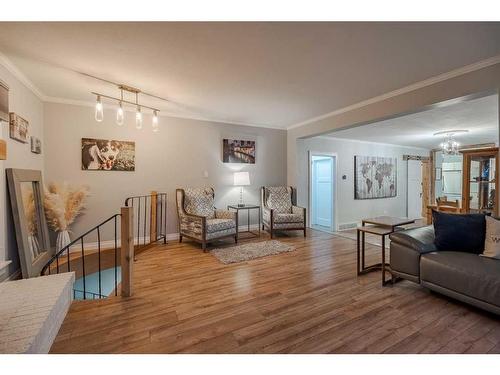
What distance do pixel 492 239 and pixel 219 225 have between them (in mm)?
3221

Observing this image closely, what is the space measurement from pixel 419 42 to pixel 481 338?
2.30m

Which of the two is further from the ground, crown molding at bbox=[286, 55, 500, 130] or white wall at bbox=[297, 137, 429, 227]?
crown molding at bbox=[286, 55, 500, 130]

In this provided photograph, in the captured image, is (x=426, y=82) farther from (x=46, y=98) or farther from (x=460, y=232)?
(x=46, y=98)

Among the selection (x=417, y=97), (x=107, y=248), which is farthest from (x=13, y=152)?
(x=417, y=97)

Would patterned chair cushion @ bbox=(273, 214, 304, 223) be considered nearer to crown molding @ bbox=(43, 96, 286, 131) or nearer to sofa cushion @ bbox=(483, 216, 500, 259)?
crown molding @ bbox=(43, 96, 286, 131)

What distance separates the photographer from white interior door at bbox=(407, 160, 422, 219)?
7227 millimetres

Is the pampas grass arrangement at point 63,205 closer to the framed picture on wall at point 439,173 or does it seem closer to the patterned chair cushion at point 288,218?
the patterned chair cushion at point 288,218

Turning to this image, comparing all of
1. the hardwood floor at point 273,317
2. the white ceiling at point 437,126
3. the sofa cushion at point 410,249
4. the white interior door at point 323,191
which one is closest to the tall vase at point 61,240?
the hardwood floor at point 273,317

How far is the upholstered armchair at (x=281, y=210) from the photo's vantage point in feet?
14.7

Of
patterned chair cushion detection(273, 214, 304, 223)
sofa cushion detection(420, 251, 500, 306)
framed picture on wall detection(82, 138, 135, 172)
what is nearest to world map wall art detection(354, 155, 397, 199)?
patterned chair cushion detection(273, 214, 304, 223)

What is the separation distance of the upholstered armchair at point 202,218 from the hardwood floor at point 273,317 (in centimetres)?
87

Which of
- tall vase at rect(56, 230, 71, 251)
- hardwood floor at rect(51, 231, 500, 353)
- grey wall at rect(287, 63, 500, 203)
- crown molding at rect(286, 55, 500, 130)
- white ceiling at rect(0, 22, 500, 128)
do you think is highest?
white ceiling at rect(0, 22, 500, 128)

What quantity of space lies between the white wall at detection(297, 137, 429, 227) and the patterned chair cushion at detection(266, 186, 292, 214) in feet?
1.38
